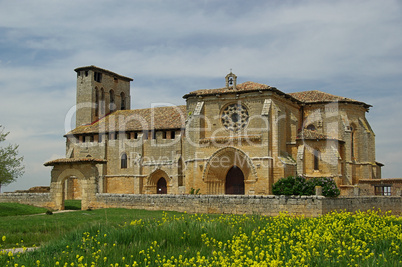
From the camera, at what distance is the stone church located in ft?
115

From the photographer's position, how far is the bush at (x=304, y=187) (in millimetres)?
29608

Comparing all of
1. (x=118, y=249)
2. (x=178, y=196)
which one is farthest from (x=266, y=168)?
(x=118, y=249)

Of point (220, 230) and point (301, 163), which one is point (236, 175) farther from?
point (220, 230)

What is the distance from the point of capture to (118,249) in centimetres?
1116

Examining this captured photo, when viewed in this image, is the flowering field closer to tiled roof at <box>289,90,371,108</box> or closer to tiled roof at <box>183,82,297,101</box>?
tiled roof at <box>183,82,297,101</box>

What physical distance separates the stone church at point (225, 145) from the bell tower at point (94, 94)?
12.8 feet

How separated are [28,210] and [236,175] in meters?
15.3

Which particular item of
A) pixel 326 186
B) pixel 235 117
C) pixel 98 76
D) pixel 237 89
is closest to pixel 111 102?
pixel 98 76

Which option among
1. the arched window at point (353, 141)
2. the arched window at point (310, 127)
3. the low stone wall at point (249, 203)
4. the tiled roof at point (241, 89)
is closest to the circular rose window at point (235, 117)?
the tiled roof at point (241, 89)

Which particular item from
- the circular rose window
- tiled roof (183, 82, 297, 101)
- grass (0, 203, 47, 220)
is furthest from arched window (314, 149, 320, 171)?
grass (0, 203, 47, 220)

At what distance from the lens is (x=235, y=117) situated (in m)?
36.8

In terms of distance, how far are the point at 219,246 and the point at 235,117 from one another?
26.6 metres

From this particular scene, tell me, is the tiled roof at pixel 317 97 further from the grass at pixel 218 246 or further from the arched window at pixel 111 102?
the grass at pixel 218 246

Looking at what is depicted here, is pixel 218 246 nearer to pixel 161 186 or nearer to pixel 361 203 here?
pixel 361 203
